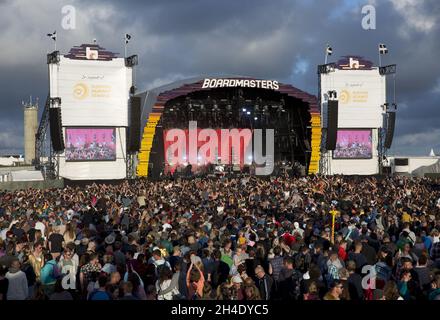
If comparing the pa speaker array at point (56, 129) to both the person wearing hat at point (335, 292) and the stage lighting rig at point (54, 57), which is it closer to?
the stage lighting rig at point (54, 57)

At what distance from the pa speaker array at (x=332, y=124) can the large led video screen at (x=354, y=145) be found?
2.97 meters

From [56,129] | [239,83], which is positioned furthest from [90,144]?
[239,83]

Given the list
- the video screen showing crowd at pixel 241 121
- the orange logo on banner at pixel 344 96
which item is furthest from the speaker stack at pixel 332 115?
the orange logo on banner at pixel 344 96

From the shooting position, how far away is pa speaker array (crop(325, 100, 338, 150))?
42.5 metres

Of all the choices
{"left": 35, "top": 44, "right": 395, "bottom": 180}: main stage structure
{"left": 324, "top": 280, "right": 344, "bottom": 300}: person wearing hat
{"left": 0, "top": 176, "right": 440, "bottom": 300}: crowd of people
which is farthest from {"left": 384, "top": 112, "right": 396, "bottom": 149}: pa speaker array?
{"left": 324, "top": 280, "right": 344, "bottom": 300}: person wearing hat

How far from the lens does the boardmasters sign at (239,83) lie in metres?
38.2

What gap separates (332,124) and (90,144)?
16734mm

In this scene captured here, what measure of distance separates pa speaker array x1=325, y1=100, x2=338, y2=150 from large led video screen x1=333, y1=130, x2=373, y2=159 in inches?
117

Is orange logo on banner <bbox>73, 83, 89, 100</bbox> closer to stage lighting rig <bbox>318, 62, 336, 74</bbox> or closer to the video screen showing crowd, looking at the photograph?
the video screen showing crowd

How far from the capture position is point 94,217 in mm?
15250

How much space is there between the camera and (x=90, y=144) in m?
41.6
